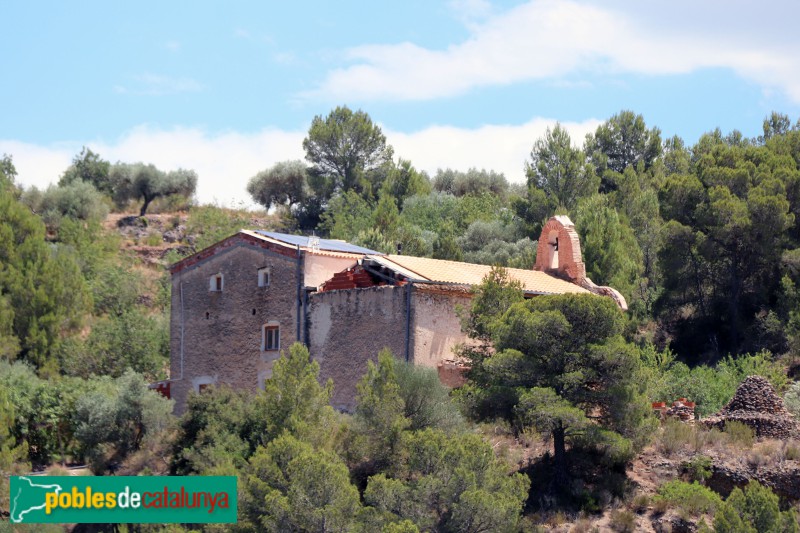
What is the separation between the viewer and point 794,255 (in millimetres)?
33969

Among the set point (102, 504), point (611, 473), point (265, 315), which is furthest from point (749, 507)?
point (265, 315)

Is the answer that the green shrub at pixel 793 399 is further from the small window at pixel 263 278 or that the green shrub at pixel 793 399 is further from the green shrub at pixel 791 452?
the small window at pixel 263 278

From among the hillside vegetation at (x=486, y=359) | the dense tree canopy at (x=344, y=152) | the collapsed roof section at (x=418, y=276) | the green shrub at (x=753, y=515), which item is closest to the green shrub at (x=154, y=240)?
the hillside vegetation at (x=486, y=359)

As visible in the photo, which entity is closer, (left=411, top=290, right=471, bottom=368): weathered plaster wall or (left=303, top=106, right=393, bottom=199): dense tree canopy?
(left=411, top=290, right=471, bottom=368): weathered plaster wall

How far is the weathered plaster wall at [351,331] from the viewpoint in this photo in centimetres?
2695

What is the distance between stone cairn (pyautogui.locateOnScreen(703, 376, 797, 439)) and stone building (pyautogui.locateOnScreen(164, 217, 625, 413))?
224 inches

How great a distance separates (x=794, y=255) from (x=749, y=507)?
15.6 meters

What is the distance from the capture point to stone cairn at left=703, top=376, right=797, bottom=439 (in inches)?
951

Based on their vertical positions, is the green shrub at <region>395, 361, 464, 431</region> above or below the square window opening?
below

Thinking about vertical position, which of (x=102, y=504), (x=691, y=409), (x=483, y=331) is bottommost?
(x=102, y=504)

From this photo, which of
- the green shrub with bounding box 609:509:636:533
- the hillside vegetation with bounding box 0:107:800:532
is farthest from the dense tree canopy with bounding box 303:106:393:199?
the green shrub with bounding box 609:509:636:533

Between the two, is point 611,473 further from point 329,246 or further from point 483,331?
point 329,246

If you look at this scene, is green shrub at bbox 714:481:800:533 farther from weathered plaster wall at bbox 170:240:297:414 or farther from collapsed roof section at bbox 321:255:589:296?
weathered plaster wall at bbox 170:240:297:414

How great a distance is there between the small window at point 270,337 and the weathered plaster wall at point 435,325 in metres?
4.70
